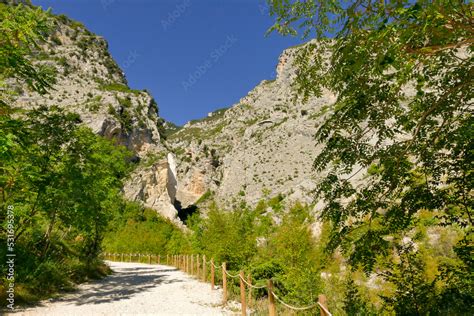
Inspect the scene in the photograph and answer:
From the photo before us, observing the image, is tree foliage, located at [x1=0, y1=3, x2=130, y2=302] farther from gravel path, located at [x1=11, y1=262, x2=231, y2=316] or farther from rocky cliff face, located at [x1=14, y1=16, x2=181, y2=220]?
rocky cliff face, located at [x1=14, y1=16, x2=181, y2=220]

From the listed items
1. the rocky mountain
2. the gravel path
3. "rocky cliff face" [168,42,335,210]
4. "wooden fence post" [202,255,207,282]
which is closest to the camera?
the gravel path

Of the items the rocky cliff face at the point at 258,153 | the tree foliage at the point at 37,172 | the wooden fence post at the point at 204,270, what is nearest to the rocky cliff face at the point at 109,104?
the rocky cliff face at the point at 258,153

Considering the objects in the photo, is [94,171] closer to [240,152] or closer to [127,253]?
[127,253]

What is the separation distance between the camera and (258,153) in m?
79.2

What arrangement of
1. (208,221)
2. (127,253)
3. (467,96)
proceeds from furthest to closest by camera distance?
(127,253), (208,221), (467,96)

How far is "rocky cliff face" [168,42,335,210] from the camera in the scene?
68.8 metres

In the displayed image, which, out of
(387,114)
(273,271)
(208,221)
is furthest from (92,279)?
(387,114)

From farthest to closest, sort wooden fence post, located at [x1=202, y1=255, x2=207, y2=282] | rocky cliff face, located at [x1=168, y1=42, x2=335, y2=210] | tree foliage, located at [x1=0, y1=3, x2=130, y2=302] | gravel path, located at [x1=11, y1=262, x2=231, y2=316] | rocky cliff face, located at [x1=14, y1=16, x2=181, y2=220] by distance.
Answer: rocky cliff face, located at [x1=168, y1=42, x2=335, y2=210] < rocky cliff face, located at [x1=14, y1=16, x2=181, y2=220] < wooden fence post, located at [x1=202, y1=255, x2=207, y2=282] < gravel path, located at [x1=11, y1=262, x2=231, y2=316] < tree foliage, located at [x1=0, y1=3, x2=130, y2=302]

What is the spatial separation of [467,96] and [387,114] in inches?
46.7

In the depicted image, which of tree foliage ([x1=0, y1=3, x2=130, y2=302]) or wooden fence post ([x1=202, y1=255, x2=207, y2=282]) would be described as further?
wooden fence post ([x1=202, y1=255, x2=207, y2=282])

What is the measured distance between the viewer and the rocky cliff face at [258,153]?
68.8 m

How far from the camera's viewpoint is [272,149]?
7625 centimetres

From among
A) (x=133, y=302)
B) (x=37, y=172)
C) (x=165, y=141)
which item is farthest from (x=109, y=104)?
(x=133, y=302)

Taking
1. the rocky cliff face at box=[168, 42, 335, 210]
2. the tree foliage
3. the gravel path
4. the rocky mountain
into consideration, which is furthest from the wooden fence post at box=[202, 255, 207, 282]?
the rocky cliff face at box=[168, 42, 335, 210]
